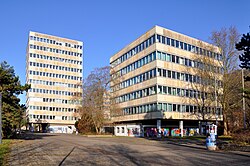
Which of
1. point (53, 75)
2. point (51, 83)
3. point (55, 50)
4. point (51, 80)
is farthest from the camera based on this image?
point (55, 50)

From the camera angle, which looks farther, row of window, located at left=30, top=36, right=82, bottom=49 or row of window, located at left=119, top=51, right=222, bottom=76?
row of window, located at left=30, top=36, right=82, bottom=49

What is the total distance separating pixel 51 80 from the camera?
102 meters

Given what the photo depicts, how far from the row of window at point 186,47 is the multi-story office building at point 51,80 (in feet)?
166

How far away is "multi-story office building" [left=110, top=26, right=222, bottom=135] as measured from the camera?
50.0 m

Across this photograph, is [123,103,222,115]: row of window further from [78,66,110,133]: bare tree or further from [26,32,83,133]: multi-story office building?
[26,32,83,133]: multi-story office building

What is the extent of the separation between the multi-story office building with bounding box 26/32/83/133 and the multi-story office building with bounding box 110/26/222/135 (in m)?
43.3

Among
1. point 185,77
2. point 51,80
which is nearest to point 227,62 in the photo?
point 185,77

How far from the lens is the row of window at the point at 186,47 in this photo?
Answer: 49875mm

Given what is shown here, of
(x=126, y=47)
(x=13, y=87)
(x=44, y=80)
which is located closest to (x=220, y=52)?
(x=126, y=47)

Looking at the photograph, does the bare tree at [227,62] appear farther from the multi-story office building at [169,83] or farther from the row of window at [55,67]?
the row of window at [55,67]

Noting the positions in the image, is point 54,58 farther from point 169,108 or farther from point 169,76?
point 169,108

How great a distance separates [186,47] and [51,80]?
197 feet

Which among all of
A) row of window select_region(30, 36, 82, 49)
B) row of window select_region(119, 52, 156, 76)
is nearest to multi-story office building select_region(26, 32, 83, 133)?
row of window select_region(30, 36, 82, 49)

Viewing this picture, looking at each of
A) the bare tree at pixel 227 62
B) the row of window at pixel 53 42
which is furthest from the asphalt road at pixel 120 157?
the row of window at pixel 53 42
